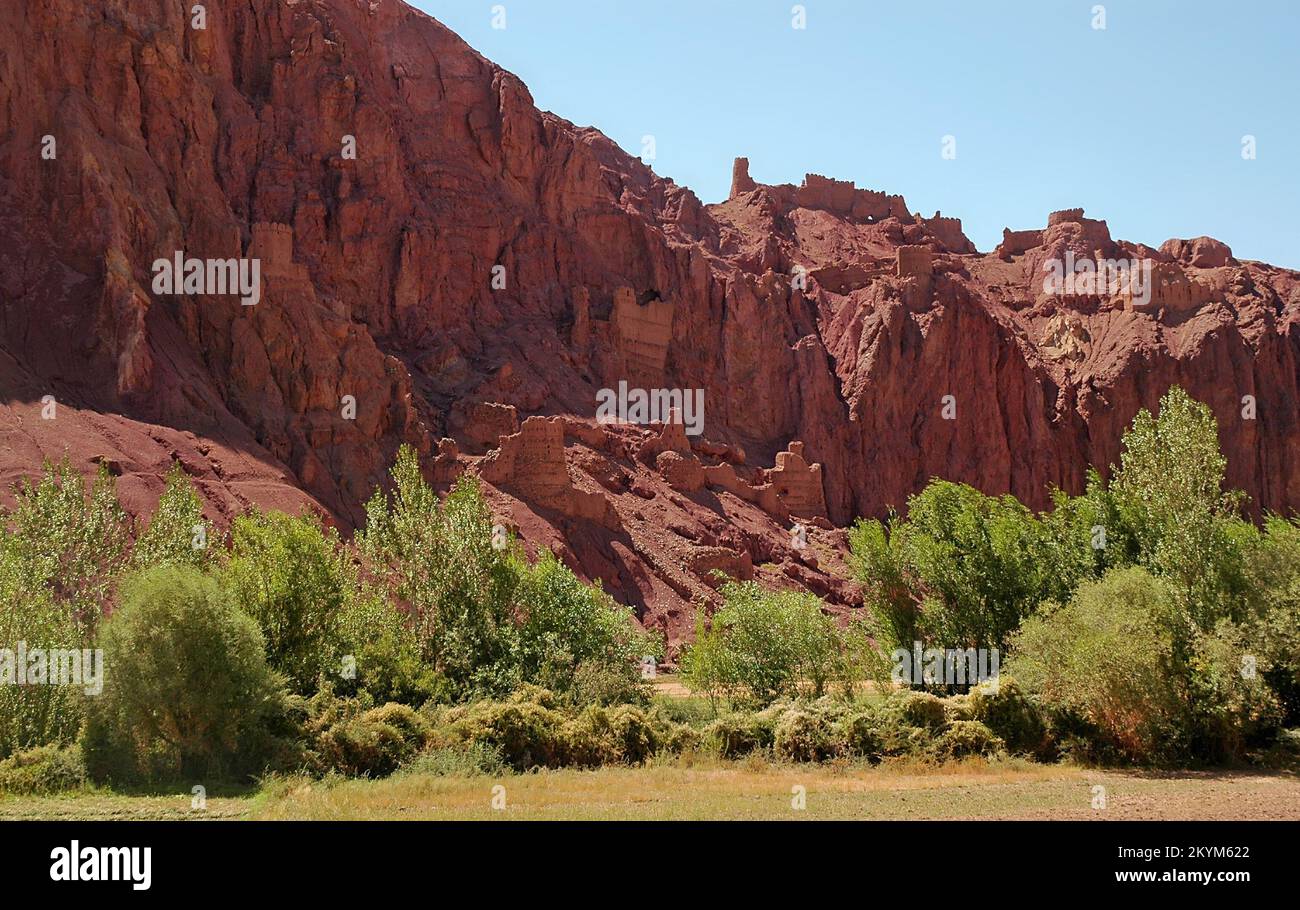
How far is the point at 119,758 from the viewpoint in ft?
87.4

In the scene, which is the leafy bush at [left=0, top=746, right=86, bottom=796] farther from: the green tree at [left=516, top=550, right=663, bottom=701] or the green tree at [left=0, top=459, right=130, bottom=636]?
the green tree at [left=516, top=550, right=663, bottom=701]

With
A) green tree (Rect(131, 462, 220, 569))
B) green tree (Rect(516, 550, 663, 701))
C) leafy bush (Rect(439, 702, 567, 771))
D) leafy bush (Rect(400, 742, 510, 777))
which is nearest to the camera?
leafy bush (Rect(400, 742, 510, 777))

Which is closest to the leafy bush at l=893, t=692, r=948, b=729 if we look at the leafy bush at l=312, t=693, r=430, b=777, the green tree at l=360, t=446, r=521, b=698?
the green tree at l=360, t=446, r=521, b=698

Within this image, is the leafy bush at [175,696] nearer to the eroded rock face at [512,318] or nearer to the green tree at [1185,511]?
the eroded rock face at [512,318]

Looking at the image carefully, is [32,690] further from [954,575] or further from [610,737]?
[954,575]

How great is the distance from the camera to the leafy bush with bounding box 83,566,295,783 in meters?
26.9

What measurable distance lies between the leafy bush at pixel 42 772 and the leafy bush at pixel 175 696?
464mm

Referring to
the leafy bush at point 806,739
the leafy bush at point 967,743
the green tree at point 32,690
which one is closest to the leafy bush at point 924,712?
the leafy bush at point 967,743

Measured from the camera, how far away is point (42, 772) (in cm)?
2519

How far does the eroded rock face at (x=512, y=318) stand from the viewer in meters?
57.0

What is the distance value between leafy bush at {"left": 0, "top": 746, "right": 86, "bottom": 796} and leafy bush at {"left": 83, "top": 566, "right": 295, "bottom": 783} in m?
0.46

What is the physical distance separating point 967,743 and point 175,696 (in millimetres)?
17864
